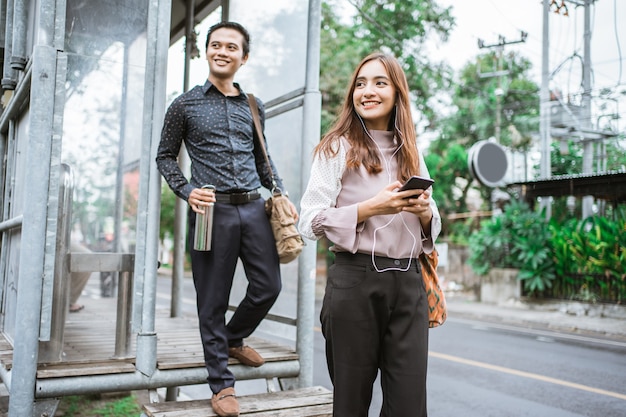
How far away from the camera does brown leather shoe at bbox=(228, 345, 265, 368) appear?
3439 millimetres

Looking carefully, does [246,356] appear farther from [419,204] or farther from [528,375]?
[528,375]

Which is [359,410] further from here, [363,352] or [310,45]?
[310,45]

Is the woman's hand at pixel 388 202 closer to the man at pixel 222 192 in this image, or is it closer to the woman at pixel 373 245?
the woman at pixel 373 245

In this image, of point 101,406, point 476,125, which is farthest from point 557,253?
point 101,406

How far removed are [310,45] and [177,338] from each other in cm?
223

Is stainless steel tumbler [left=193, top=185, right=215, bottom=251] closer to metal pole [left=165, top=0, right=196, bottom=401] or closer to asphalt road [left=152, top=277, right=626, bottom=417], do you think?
asphalt road [left=152, top=277, right=626, bottom=417]

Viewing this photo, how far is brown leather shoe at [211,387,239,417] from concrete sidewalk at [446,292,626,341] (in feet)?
31.2

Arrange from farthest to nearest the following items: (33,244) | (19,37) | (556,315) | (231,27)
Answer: (556,315)
(19,37)
(231,27)
(33,244)

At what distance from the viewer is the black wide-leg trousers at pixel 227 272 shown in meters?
3.16

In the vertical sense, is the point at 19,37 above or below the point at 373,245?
above

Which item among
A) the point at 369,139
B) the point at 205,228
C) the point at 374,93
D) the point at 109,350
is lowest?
the point at 109,350

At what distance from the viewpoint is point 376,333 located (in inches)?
84.6

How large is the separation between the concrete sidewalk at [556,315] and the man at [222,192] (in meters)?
9.29

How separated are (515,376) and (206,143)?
4.85m
